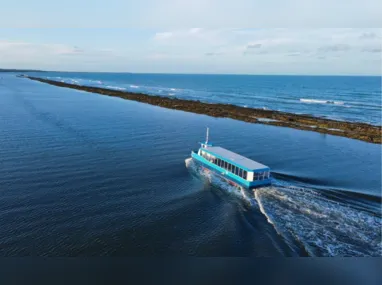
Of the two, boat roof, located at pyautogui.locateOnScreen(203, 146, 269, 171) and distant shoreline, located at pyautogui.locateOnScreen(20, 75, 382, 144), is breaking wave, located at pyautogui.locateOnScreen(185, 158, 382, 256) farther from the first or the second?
distant shoreline, located at pyautogui.locateOnScreen(20, 75, 382, 144)

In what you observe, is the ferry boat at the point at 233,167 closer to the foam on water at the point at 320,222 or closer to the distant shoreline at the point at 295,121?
the foam on water at the point at 320,222

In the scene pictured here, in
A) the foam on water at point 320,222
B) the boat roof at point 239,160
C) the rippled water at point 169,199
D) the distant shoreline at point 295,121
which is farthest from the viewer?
the distant shoreline at point 295,121

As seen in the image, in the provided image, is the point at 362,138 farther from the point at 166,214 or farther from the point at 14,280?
the point at 14,280

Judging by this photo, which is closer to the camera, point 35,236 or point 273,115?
point 35,236

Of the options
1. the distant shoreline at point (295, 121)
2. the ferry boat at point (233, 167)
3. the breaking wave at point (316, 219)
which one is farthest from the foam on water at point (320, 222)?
the distant shoreline at point (295, 121)

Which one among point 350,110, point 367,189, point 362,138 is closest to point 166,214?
point 367,189
